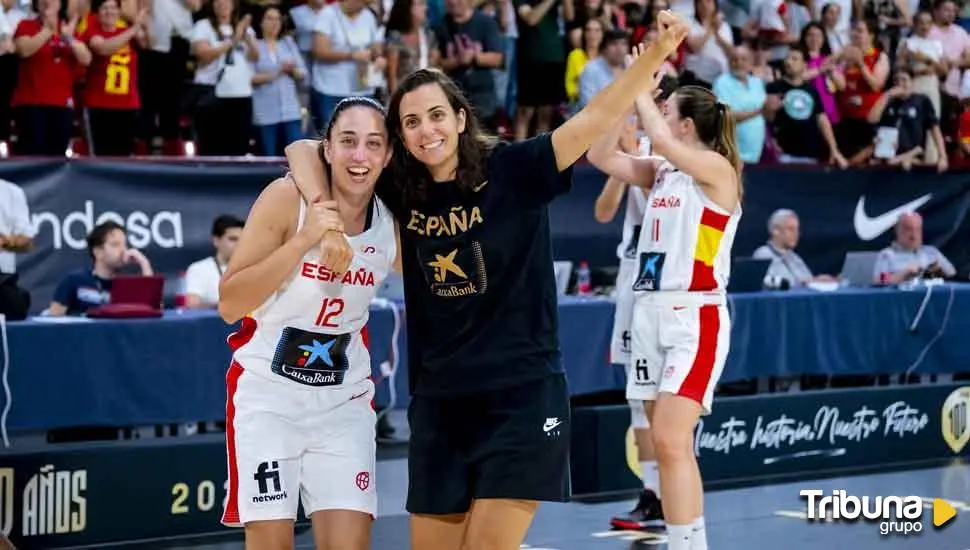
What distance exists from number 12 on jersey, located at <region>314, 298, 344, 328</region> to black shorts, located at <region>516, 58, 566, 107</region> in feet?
29.7

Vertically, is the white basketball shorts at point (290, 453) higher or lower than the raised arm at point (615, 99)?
lower

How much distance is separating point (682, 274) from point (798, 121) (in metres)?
8.29

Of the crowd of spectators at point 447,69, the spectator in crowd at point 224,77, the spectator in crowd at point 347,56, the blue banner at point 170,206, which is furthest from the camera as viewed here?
the spectator in crowd at point 347,56

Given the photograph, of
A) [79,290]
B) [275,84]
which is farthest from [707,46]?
[79,290]

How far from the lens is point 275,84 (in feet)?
39.7

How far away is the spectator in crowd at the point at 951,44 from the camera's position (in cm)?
1644

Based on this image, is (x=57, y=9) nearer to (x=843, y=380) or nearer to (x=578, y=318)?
(x=578, y=318)

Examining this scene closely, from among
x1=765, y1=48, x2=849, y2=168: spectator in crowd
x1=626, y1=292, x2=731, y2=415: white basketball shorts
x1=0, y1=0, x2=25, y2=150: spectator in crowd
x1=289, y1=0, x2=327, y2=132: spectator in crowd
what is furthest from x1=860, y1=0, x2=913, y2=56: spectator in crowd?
x1=626, y1=292, x2=731, y2=415: white basketball shorts

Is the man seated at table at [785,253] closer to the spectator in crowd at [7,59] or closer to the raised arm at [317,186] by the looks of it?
the spectator in crowd at [7,59]

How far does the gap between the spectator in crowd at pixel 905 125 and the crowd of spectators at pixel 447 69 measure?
2cm

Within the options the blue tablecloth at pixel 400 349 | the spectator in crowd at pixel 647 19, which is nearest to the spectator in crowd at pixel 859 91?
the spectator in crowd at pixel 647 19

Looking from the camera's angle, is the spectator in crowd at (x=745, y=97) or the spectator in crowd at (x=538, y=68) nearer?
the spectator in crowd at (x=538, y=68)

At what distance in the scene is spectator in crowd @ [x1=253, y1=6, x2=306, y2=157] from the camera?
39.4 ft

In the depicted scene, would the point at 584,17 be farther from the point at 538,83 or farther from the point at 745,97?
the point at 745,97
